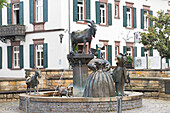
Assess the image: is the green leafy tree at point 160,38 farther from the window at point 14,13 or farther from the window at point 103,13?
the window at point 14,13

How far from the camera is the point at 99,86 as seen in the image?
13680mm

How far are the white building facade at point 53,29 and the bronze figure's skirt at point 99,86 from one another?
603 inches

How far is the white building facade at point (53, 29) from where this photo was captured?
29.5 metres

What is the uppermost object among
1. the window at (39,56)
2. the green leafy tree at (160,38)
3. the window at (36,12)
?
the window at (36,12)

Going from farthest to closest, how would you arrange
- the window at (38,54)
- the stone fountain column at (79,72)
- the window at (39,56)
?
the window at (39,56), the window at (38,54), the stone fountain column at (79,72)

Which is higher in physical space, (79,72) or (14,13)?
(14,13)

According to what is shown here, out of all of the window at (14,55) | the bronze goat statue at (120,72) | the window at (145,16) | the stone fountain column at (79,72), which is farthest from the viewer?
the window at (145,16)

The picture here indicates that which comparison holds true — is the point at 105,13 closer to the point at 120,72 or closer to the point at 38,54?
the point at 38,54

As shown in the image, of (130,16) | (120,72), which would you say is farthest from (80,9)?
(120,72)

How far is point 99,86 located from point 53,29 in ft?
54.1

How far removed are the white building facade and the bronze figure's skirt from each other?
50.2ft

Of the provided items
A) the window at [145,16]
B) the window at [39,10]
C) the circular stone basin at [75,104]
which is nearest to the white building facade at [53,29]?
the window at [39,10]

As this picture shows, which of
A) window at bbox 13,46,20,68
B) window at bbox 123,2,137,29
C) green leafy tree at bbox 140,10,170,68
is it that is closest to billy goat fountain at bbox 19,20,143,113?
green leafy tree at bbox 140,10,170,68

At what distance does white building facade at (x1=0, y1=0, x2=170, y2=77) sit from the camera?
29453 mm
